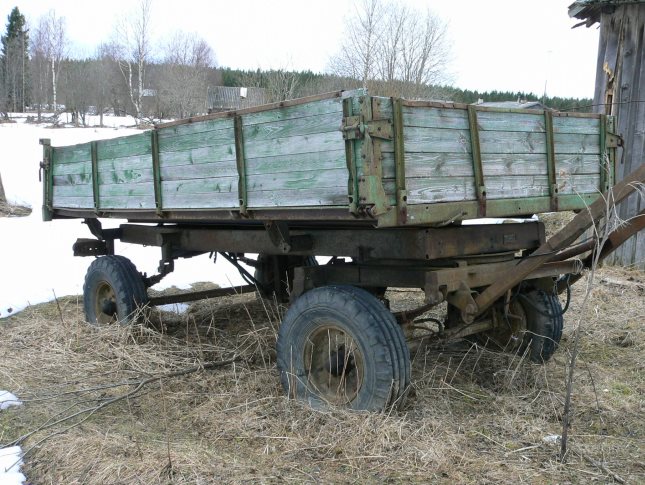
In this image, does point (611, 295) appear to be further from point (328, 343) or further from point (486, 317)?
point (328, 343)

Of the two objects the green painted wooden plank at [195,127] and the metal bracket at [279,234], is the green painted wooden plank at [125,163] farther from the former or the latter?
the metal bracket at [279,234]

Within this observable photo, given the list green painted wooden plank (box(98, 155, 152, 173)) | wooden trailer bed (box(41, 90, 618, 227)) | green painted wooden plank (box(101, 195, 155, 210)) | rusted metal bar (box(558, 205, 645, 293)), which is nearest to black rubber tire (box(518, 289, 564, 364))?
rusted metal bar (box(558, 205, 645, 293))

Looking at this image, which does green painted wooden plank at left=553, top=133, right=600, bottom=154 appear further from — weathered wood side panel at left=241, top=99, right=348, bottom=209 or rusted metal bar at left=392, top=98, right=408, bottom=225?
weathered wood side panel at left=241, top=99, right=348, bottom=209

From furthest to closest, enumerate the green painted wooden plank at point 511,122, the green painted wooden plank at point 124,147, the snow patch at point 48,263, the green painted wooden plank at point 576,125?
the snow patch at point 48,263 → the green painted wooden plank at point 124,147 → the green painted wooden plank at point 576,125 → the green painted wooden plank at point 511,122

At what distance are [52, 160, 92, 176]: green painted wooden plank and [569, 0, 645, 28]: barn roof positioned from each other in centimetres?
653

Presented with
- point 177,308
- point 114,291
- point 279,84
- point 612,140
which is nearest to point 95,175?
point 114,291

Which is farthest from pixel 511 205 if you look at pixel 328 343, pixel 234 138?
pixel 234 138

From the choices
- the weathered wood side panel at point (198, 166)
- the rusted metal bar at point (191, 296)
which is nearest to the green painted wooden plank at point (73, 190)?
the rusted metal bar at point (191, 296)

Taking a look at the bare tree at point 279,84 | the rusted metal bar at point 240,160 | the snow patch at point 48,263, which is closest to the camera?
the rusted metal bar at point 240,160

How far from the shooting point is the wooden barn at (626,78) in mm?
8320

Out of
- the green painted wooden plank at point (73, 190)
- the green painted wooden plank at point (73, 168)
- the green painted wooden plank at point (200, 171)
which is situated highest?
the green painted wooden plank at point (73, 168)

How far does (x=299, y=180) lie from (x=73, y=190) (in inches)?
127

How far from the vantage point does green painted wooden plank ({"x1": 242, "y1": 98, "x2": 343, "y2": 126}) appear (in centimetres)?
332

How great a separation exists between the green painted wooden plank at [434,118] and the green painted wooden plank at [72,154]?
330 centimetres
